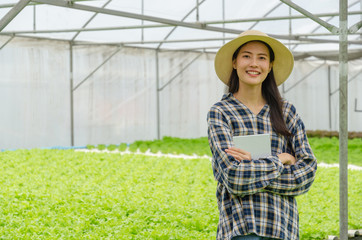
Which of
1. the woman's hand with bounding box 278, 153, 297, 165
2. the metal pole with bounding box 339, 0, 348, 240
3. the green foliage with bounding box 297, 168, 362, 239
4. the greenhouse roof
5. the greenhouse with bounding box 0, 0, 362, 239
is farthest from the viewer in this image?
the greenhouse with bounding box 0, 0, 362, 239

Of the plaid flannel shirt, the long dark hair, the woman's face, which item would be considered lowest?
the plaid flannel shirt

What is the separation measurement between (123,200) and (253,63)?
14.4 ft

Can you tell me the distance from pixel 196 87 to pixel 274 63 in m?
15.0

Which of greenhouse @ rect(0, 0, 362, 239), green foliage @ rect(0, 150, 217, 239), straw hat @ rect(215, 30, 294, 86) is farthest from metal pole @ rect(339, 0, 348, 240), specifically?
greenhouse @ rect(0, 0, 362, 239)

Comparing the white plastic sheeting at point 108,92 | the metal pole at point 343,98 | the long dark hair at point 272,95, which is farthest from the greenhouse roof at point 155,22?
the long dark hair at point 272,95

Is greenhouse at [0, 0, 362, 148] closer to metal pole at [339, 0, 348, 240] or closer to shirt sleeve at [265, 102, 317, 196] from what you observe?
metal pole at [339, 0, 348, 240]

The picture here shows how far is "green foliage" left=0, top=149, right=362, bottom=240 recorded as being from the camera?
5.34 meters

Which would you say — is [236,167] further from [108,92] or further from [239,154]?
[108,92]

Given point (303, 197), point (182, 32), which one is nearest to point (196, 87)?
point (182, 32)

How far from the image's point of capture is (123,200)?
6.59 meters

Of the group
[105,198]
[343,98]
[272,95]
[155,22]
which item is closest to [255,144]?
[272,95]

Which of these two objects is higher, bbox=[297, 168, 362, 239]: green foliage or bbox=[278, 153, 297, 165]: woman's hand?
bbox=[278, 153, 297, 165]: woman's hand

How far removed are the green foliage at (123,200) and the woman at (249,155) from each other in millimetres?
2753

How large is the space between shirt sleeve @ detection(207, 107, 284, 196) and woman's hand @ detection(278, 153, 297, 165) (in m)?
0.06
